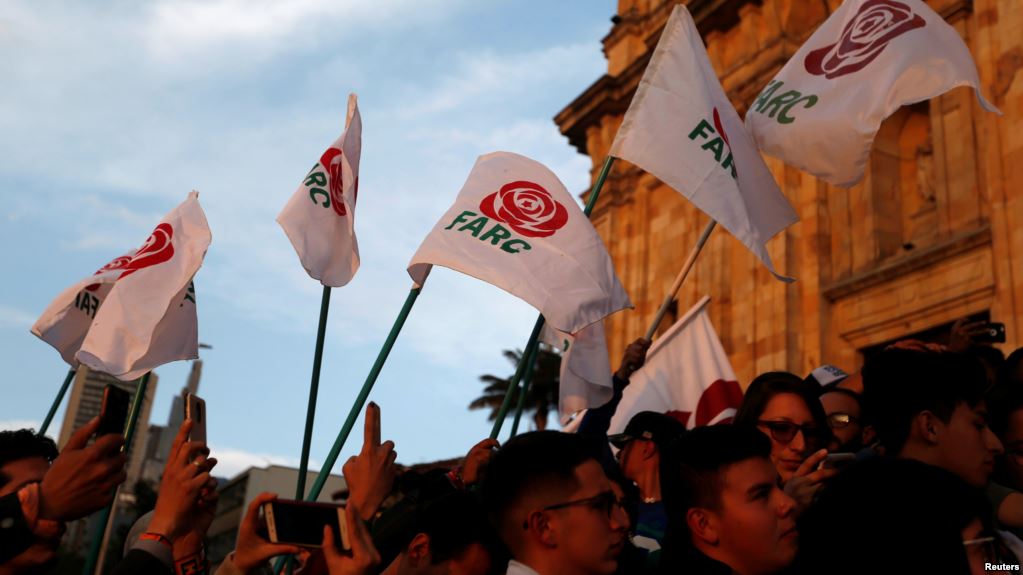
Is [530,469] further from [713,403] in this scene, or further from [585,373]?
[713,403]

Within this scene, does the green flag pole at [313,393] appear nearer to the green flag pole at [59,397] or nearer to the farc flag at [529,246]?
the farc flag at [529,246]

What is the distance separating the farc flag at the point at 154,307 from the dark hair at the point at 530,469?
10.7ft

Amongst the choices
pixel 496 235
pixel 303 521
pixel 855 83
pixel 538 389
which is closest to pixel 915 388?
pixel 303 521

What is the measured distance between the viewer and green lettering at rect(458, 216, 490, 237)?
17.2 feet

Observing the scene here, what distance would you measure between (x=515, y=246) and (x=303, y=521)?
2829 mm

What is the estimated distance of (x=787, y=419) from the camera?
13.0 feet

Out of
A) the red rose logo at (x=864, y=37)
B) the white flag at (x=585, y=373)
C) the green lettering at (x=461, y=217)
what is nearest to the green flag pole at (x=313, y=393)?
the green lettering at (x=461, y=217)

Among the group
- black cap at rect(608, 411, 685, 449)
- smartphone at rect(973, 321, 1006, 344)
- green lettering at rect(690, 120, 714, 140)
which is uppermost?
green lettering at rect(690, 120, 714, 140)

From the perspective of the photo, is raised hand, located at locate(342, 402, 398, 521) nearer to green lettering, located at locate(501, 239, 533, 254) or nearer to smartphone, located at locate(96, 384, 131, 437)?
smartphone, located at locate(96, 384, 131, 437)

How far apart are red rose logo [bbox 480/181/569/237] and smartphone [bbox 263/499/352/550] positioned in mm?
2938

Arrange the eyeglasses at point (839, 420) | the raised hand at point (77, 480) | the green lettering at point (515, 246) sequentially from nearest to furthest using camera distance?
the raised hand at point (77, 480) < the eyeglasses at point (839, 420) < the green lettering at point (515, 246)

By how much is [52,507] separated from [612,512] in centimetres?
160

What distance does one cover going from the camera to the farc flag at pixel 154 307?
5.68 meters

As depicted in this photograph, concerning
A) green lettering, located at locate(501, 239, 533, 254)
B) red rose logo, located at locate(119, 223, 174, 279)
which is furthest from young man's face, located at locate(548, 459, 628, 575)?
red rose logo, located at locate(119, 223, 174, 279)
